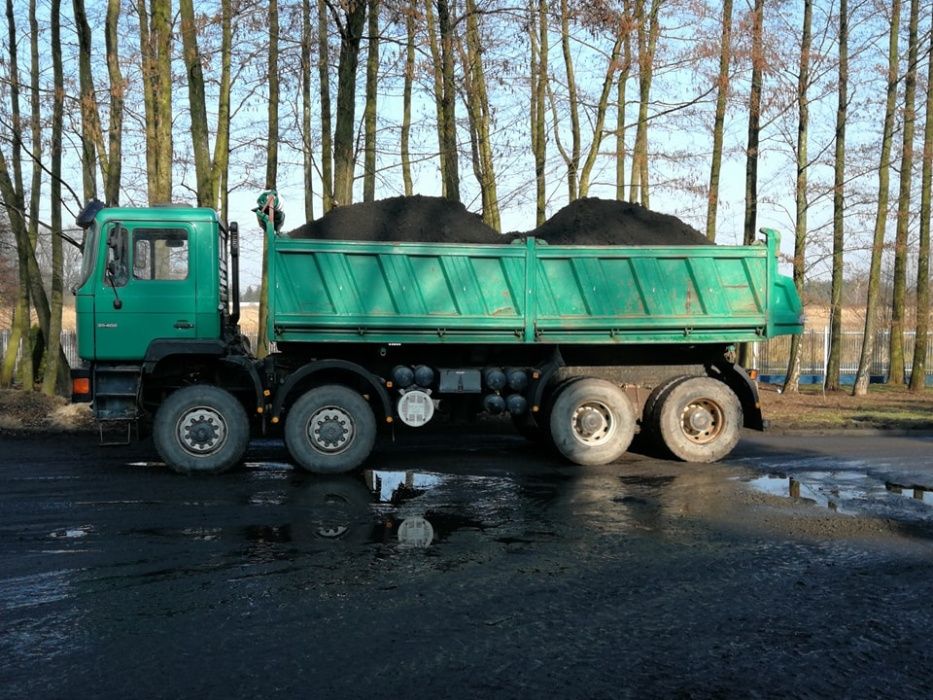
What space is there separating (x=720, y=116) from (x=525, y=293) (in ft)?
45.2

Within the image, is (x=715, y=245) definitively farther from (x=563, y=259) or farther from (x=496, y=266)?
(x=496, y=266)

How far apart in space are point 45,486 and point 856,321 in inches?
1345

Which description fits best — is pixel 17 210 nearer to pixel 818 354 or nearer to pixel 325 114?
pixel 325 114

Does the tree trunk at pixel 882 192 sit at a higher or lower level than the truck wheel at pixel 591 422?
higher

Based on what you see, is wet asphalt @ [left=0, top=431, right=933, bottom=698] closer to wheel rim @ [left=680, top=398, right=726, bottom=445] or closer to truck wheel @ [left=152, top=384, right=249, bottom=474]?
truck wheel @ [left=152, top=384, right=249, bottom=474]

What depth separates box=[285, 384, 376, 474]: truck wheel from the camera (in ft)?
36.1

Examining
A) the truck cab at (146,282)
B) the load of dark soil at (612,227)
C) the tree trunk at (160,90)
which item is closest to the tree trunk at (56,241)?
the tree trunk at (160,90)

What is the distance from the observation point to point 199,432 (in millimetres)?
10789

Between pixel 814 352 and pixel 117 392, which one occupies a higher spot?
pixel 117 392

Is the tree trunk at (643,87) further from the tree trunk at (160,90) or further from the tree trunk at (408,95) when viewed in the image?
the tree trunk at (160,90)

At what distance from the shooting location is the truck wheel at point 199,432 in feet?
35.3

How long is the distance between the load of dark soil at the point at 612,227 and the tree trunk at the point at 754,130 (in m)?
8.35

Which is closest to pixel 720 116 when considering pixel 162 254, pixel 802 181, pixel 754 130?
pixel 754 130

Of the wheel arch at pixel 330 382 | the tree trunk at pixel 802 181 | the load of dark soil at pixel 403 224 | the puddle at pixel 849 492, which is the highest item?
the tree trunk at pixel 802 181
